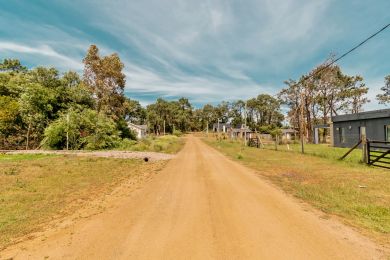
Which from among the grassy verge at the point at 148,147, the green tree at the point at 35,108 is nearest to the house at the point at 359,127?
the grassy verge at the point at 148,147

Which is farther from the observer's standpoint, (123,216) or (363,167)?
(363,167)

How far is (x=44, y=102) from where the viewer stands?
97.2 feet

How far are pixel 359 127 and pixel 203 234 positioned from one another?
29.1 meters

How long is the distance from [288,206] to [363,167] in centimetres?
1016

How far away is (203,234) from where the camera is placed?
16.6 ft

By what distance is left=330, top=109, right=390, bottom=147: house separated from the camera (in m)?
24.5

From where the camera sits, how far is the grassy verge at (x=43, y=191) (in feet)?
19.7

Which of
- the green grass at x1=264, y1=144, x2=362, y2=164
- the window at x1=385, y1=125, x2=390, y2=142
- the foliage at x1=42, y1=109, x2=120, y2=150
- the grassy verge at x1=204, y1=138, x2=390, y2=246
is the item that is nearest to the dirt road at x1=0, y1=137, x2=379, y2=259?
the grassy verge at x1=204, y1=138, x2=390, y2=246

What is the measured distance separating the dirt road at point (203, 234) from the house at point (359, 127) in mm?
19316

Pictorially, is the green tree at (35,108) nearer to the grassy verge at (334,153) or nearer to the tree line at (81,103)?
the tree line at (81,103)

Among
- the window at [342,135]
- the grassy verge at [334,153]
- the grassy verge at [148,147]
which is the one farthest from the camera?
the window at [342,135]

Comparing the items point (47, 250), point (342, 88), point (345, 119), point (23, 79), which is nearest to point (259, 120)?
point (342, 88)

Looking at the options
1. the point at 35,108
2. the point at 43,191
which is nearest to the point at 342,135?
the point at 43,191

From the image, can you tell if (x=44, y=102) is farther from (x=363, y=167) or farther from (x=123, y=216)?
(x=363, y=167)
